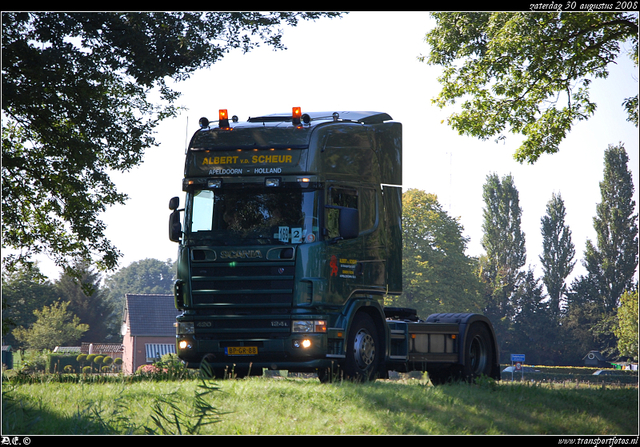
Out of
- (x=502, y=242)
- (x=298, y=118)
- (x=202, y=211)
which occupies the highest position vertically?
(x=502, y=242)

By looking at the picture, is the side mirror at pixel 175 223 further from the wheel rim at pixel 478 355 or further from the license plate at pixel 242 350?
the wheel rim at pixel 478 355

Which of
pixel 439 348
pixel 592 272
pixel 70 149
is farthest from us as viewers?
pixel 592 272

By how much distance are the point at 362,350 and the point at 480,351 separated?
3369mm

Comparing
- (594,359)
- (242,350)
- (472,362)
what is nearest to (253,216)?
(242,350)

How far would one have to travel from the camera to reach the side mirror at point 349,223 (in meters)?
10.8

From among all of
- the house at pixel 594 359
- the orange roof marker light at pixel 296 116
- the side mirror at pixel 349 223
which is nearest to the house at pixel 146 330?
the house at pixel 594 359

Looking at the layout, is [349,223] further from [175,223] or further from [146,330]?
[146,330]

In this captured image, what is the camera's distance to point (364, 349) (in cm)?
1145

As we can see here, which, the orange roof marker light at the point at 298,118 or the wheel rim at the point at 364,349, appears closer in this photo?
the orange roof marker light at the point at 298,118

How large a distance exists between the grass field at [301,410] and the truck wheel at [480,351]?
224 centimetres

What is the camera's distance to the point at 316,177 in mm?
10820

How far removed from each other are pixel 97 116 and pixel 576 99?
11.2 metres
